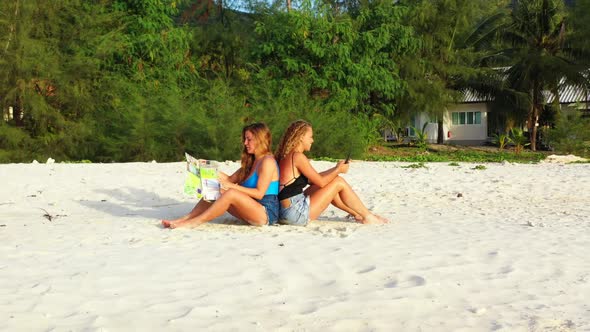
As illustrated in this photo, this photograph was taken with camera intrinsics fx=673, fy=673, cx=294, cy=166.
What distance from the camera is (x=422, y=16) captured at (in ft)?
109

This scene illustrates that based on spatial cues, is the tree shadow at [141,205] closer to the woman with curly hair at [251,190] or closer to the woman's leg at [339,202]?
the woman with curly hair at [251,190]

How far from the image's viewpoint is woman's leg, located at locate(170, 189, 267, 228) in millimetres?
6453

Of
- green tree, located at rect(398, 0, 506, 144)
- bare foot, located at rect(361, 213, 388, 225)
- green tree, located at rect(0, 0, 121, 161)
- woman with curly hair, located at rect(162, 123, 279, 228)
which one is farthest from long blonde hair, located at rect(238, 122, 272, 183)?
green tree, located at rect(398, 0, 506, 144)

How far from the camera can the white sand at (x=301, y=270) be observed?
150 inches

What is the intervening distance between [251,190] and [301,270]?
174 cm

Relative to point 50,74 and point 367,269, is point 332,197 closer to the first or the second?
point 367,269

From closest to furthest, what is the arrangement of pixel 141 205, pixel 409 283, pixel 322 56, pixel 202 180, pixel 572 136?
1. pixel 409 283
2. pixel 202 180
3. pixel 141 205
4. pixel 322 56
5. pixel 572 136

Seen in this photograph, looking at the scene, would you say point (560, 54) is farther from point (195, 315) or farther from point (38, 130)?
point (195, 315)

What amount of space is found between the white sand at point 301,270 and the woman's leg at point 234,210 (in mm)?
131

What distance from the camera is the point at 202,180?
20.8 feet

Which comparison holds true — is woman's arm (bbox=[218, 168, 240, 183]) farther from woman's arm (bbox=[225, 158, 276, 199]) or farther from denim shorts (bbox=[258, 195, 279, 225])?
denim shorts (bbox=[258, 195, 279, 225])

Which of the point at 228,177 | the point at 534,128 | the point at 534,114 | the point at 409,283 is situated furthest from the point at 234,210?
the point at 534,114

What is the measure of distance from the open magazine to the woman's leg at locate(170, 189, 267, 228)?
108 millimetres

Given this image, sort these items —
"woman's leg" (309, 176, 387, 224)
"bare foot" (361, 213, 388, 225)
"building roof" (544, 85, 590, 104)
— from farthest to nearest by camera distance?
1. "building roof" (544, 85, 590, 104)
2. "bare foot" (361, 213, 388, 225)
3. "woman's leg" (309, 176, 387, 224)
